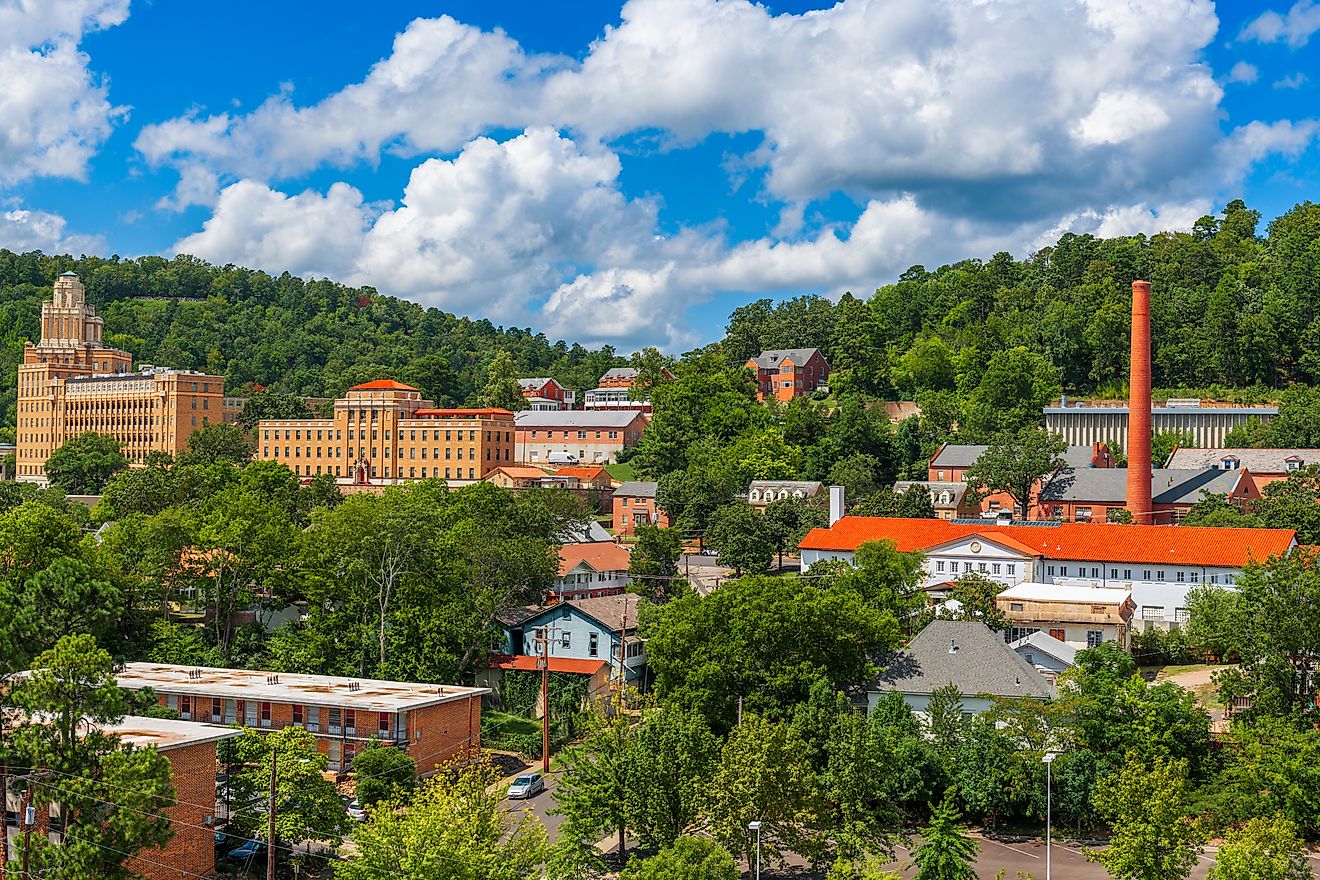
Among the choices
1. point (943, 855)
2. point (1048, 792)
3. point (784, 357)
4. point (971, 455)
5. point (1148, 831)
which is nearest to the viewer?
point (1148, 831)

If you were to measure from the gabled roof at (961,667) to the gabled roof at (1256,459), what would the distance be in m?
48.0

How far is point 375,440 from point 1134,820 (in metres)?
101

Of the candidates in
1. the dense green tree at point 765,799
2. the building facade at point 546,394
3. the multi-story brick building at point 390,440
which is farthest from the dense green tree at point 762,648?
the building facade at point 546,394

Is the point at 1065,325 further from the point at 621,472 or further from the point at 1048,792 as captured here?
the point at 1048,792

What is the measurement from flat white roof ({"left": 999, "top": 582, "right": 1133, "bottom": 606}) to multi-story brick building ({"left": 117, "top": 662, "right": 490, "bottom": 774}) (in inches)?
1089

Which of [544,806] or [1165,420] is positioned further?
[1165,420]

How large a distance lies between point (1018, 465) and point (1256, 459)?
57.3 feet

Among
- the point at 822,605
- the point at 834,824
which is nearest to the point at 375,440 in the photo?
the point at 822,605

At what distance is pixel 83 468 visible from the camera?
118125mm

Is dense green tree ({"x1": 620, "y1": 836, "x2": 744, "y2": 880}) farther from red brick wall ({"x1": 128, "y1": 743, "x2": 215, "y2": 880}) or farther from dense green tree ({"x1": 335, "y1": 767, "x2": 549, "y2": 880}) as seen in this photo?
red brick wall ({"x1": 128, "y1": 743, "x2": 215, "y2": 880})

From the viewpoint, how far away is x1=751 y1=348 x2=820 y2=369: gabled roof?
5541 inches

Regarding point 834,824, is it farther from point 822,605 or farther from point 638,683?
point 638,683

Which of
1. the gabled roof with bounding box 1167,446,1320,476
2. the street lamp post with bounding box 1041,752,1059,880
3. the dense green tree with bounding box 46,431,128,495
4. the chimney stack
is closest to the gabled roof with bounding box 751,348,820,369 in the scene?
the gabled roof with bounding box 1167,446,1320,476

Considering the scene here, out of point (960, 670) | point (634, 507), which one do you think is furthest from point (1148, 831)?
point (634, 507)
